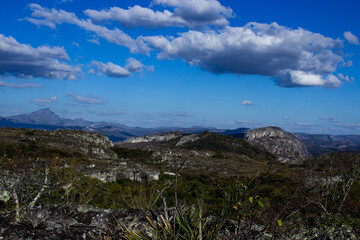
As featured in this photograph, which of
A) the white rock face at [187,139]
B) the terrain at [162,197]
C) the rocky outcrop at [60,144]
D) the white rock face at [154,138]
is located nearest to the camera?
the terrain at [162,197]

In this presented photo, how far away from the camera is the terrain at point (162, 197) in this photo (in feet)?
12.4

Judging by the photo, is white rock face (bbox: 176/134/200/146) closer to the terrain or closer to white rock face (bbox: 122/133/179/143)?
white rock face (bbox: 122/133/179/143)

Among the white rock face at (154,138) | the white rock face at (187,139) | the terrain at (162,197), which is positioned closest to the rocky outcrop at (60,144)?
the terrain at (162,197)

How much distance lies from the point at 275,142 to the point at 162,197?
149254mm

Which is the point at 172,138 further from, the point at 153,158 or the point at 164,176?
the point at 164,176


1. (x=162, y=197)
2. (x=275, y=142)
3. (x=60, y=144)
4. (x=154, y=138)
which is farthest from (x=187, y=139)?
(x=162, y=197)

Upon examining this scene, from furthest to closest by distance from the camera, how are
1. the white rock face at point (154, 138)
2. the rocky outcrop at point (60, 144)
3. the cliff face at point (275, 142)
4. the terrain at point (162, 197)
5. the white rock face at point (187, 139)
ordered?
the cliff face at point (275, 142) → the white rock face at point (154, 138) → the white rock face at point (187, 139) → the rocky outcrop at point (60, 144) → the terrain at point (162, 197)

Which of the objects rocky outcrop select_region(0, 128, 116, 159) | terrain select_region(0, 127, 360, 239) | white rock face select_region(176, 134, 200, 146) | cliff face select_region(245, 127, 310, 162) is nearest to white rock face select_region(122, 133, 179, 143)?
white rock face select_region(176, 134, 200, 146)

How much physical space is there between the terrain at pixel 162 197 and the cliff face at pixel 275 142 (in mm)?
104890

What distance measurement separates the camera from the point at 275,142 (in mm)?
141750

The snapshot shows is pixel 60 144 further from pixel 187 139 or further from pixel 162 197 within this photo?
pixel 187 139

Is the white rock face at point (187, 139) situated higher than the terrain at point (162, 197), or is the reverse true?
the terrain at point (162, 197)

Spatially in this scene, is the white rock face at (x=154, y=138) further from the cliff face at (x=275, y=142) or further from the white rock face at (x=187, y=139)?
the cliff face at (x=275, y=142)

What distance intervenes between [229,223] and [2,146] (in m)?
31.7
